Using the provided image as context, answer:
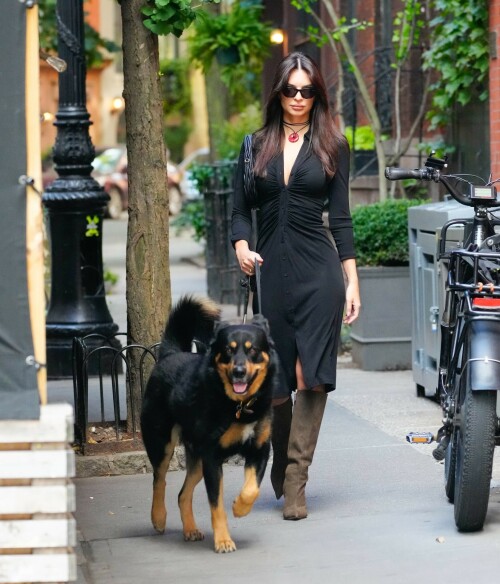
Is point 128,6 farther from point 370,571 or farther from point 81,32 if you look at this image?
point 370,571

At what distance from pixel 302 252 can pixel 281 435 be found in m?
0.90

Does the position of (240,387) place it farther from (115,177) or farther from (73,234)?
(115,177)

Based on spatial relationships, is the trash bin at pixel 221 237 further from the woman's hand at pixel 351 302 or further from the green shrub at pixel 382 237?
the woman's hand at pixel 351 302

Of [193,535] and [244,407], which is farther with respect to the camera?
[193,535]

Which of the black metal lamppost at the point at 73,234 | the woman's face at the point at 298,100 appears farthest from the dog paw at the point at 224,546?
the black metal lamppost at the point at 73,234

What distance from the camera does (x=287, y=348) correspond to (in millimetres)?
5980

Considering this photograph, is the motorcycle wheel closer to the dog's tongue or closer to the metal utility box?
the dog's tongue

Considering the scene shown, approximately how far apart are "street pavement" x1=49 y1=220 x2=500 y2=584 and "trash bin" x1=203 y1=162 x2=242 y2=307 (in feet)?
23.5

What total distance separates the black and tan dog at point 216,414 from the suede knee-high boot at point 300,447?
50 cm

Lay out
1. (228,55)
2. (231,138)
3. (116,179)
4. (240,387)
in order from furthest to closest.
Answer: (116,179), (231,138), (228,55), (240,387)

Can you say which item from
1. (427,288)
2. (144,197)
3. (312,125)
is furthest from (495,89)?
(312,125)

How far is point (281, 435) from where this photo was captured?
6.20 m

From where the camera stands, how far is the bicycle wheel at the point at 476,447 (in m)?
5.26

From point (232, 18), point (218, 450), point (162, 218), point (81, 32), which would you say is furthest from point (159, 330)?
point (232, 18)
